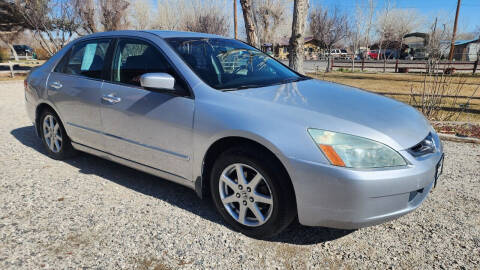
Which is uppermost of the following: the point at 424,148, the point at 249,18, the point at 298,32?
→ the point at 249,18

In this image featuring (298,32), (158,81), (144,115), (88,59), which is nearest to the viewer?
(158,81)

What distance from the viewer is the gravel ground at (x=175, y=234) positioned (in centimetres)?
246

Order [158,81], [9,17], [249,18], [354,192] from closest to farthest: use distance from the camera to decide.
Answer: [354,192], [158,81], [249,18], [9,17]

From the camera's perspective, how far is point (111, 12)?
23.5 m

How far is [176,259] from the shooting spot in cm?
248

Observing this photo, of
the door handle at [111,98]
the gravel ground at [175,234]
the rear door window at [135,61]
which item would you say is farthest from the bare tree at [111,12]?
the door handle at [111,98]

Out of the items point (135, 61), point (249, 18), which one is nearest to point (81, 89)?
point (135, 61)

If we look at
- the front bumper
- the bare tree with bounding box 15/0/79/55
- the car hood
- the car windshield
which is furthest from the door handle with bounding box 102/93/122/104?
the bare tree with bounding box 15/0/79/55

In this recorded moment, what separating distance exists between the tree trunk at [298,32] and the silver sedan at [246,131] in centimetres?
481

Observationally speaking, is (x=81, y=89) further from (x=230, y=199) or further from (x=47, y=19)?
(x=47, y=19)

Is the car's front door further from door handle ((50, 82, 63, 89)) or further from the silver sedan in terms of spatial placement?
door handle ((50, 82, 63, 89))

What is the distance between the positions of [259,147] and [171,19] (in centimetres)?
4832

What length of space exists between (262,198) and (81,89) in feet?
7.86

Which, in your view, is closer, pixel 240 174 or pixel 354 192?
pixel 354 192
